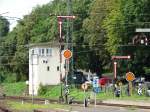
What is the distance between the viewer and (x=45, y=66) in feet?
286

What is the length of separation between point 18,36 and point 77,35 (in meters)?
26.5

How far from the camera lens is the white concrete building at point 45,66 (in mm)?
85500

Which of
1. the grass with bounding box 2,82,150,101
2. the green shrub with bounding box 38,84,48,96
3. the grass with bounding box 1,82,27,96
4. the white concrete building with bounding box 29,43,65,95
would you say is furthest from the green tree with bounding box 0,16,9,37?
the green shrub with bounding box 38,84,48,96

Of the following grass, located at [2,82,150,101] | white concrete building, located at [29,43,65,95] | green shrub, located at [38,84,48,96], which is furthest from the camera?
white concrete building, located at [29,43,65,95]

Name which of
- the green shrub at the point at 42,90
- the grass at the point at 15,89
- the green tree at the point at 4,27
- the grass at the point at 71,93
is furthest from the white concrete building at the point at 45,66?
the green tree at the point at 4,27

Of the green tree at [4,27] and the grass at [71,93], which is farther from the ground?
the green tree at [4,27]

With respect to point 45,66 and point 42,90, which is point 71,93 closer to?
point 42,90

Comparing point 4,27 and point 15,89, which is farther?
point 4,27

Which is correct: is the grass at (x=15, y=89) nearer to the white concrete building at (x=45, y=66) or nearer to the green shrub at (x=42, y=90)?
the white concrete building at (x=45, y=66)

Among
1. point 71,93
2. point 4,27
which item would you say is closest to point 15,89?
point 71,93

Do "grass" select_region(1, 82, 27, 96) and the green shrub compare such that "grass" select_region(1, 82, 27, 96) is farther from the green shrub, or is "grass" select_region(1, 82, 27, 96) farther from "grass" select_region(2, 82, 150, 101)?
the green shrub

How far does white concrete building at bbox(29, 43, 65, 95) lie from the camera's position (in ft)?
281

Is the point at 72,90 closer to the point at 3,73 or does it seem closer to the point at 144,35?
the point at 144,35

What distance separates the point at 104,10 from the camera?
7475cm
